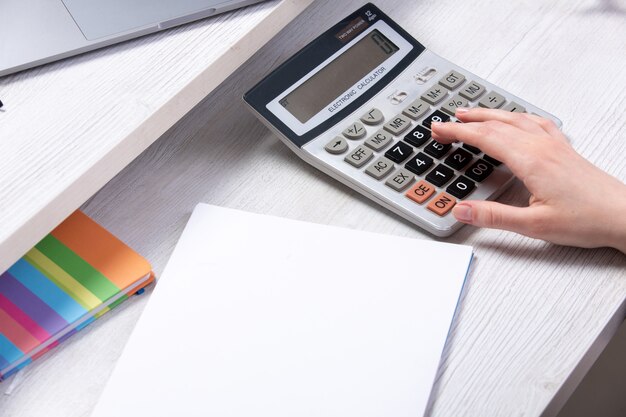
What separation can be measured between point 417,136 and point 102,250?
0.92 feet

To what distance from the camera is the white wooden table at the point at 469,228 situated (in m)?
0.57

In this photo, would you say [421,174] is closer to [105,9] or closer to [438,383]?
[438,383]

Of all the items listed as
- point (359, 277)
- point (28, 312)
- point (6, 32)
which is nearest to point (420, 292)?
point (359, 277)

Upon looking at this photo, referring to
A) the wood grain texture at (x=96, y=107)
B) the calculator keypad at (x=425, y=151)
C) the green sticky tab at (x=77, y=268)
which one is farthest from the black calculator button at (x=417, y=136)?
the green sticky tab at (x=77, y=268)

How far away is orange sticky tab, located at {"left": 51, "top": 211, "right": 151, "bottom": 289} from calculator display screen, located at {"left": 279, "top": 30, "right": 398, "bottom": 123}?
0.62 ft

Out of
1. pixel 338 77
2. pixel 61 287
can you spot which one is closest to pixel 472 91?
pixel 338 77

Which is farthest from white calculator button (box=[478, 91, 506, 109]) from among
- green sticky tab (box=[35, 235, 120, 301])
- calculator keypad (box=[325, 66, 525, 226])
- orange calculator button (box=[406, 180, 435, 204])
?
green sticky tab (box=[35, 235, 120, 301])

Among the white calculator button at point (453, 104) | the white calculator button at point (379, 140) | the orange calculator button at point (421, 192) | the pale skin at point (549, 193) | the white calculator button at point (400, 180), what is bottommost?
the pale skin at point (549, 193)

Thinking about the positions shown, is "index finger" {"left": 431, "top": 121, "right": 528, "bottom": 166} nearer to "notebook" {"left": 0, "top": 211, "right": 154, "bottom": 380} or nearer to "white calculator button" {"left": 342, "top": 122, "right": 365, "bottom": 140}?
"white calculator button" {"left": 342, "top": 122, "right": 365, "bottom": 140}

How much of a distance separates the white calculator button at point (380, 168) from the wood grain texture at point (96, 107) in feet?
0.49

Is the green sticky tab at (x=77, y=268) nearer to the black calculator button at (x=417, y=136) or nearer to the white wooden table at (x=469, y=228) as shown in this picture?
the white wooden table at (x=469, y=228)

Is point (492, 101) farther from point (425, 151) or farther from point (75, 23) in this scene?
point (75, 23)

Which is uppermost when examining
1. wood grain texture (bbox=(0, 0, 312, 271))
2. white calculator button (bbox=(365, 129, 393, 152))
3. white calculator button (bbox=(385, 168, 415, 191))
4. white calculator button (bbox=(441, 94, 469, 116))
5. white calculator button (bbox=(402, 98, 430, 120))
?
wood grain texture (bbox=(0, 0, 312, 271))

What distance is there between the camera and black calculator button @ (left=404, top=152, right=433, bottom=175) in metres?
0.67
